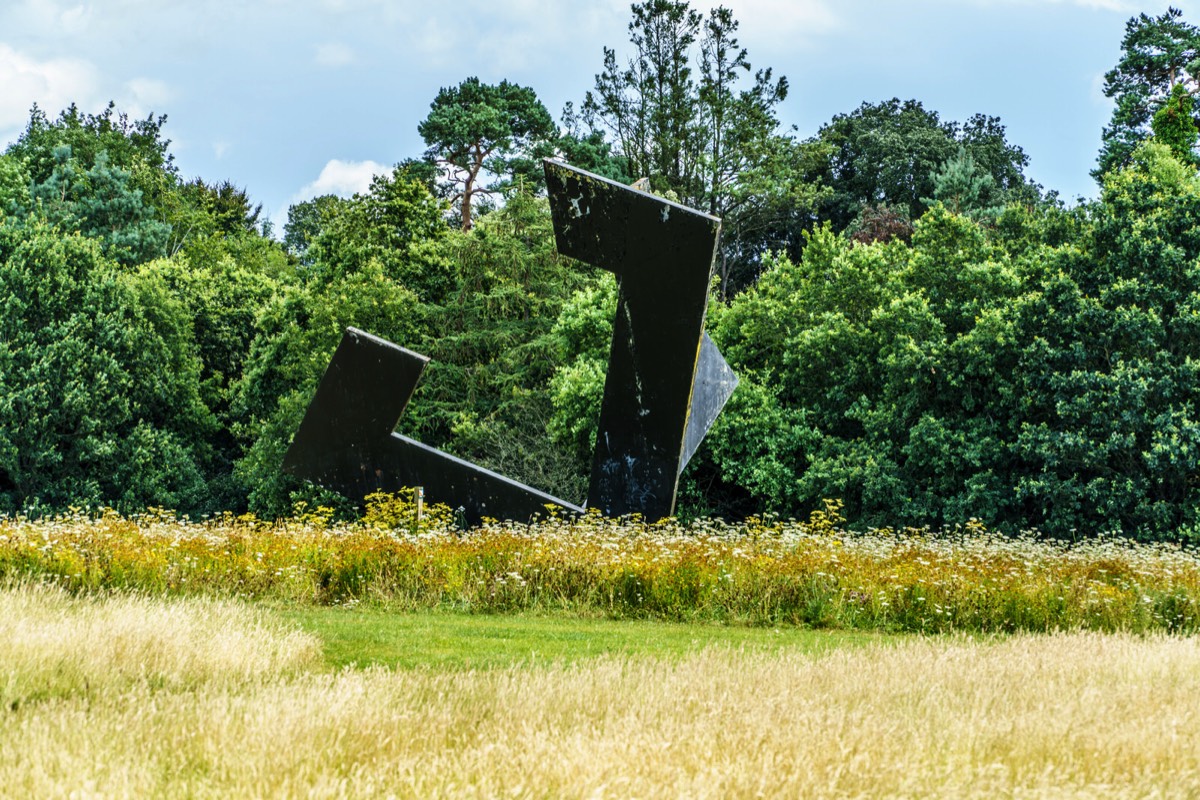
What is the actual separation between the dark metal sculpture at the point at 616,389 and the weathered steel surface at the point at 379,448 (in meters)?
0.01

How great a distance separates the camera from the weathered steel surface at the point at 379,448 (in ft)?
42.9

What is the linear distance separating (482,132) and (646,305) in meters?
28.2

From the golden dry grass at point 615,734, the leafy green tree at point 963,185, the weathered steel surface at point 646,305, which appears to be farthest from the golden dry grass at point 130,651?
the leafy green tree at point 963,185

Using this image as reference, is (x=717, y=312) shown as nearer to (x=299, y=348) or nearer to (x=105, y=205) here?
(x=299, y=348)

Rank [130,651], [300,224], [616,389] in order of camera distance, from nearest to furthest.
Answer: [130,651] < [616,389] < [300,224]

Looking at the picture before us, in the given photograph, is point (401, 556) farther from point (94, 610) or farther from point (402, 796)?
point (402, 796)

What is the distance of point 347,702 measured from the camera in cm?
492

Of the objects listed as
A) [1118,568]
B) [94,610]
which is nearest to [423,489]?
[94,610]

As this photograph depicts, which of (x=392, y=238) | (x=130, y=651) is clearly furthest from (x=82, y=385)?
(x=130, y=651)

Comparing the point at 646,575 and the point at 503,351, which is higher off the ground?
the point at 503,351


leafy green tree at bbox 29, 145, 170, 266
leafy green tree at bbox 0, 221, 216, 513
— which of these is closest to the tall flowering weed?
leafy green tree at bbox 0, 221, 216, 513

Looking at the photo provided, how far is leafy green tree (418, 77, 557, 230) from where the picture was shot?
125 feet

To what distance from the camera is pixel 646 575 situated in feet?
33.4

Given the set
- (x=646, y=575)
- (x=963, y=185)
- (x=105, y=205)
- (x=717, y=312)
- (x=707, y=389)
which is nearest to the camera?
(x=646, y=575)
